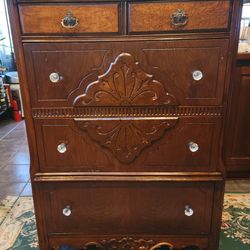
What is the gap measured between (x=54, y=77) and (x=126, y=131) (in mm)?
329

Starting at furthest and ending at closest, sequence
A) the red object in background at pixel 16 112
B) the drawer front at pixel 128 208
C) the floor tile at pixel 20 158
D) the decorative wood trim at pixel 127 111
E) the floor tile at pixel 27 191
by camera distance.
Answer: the red object in background at pixel 16 112
the floor tile at pixel 20 158
the floor tile at pixel 27 191
the drawer front at pixel 128 208
the decorative wood trim at pixel 127 111

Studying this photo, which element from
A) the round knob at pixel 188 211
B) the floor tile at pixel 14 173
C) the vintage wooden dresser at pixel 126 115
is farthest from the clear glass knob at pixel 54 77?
the floor tile at pixel 14 173

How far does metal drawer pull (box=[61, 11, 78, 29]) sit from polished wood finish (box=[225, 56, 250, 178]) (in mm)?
1068

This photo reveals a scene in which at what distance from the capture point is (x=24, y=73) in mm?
952

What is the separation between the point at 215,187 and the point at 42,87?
0.78 meters

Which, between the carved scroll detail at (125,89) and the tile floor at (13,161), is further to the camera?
the tile floor at (13,161)

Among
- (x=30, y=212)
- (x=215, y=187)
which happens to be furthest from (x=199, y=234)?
(x=30, y=212)

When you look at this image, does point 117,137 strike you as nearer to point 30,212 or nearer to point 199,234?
point 199,234

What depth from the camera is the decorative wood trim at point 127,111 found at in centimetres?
99

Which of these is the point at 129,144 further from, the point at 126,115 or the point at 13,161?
the point at 13,161

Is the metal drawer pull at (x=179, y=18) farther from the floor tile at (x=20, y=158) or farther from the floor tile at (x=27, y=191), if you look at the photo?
the floor tile at (x=20, y=158)

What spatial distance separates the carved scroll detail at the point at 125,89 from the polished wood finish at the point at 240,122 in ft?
2.75

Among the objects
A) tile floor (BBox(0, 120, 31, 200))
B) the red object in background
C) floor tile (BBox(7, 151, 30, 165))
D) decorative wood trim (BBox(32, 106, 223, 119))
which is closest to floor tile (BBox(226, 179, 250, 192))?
decorative wood trim (BBox(32, 106, 223, 119))

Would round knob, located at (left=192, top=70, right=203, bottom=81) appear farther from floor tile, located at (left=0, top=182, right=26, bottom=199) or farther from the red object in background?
the red object in background
